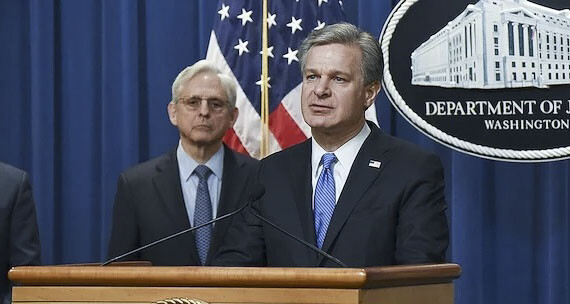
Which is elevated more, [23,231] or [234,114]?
[234,114]

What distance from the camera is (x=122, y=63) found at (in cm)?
534

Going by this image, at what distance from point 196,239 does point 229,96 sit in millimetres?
622

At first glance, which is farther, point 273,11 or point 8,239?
point 273,11

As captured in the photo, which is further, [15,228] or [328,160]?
[15,228]

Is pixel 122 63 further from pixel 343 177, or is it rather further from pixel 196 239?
pixel 343 177

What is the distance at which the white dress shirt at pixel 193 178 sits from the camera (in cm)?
422

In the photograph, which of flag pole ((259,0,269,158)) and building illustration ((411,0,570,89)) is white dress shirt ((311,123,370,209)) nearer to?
building illustration ((411,0,570,89))

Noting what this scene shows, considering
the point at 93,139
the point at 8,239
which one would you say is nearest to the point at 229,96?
the point at 8,239

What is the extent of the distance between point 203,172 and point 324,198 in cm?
A: 126

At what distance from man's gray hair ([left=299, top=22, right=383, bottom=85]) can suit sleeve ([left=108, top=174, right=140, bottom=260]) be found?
1283mm

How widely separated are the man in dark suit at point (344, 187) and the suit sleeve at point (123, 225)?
1.12 metres

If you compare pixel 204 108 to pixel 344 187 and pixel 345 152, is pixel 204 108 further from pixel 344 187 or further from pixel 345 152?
pixel 344 187

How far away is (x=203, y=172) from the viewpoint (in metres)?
4.22

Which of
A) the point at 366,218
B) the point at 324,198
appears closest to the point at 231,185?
the point at 324,198
